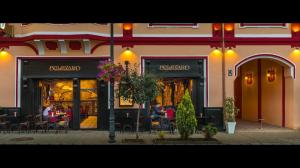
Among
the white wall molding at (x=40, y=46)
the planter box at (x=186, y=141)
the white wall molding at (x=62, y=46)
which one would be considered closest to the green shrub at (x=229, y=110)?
the planter box at (x=186, y=141)

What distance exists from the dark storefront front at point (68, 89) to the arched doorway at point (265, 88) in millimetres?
6615

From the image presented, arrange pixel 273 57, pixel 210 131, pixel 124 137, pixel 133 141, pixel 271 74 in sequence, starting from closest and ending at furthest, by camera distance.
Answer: pixel 210 131 → pixel 133 141 → pixel 124 137 → pixel 273 57 → pixel 271 74

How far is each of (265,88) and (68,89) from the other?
35.2 feet

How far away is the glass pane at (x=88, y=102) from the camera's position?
61.5 feet

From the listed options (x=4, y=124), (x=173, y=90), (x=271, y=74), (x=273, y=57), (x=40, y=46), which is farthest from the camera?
(x=271, y=74)

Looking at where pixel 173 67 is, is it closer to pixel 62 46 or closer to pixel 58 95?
→ pixel 62 46

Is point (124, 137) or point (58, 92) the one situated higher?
point (58, 92)

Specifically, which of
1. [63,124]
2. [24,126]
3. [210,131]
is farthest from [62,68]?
[210,131]

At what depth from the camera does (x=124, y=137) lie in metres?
16.4

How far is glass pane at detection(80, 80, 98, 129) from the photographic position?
18.7 metres

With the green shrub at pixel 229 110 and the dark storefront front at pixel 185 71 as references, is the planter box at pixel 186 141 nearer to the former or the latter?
the green shrub at pixel 229 110

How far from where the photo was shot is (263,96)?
74.0ft
